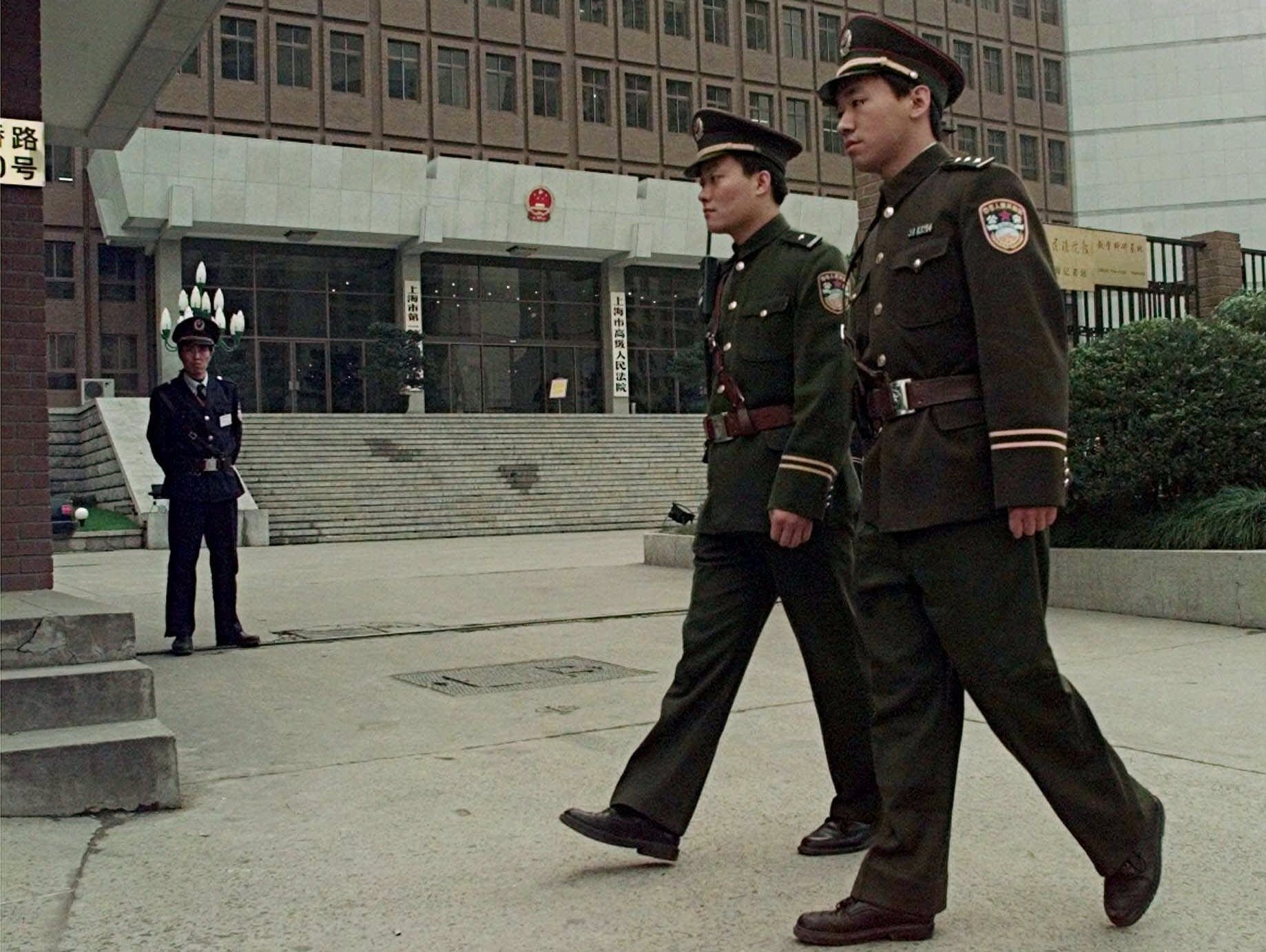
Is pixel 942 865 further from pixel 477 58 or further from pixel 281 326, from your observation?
pixel 477 58

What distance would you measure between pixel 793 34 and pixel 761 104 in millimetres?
3462

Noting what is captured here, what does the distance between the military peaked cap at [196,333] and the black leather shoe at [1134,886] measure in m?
6.40

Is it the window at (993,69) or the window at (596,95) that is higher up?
the window at (993,69)

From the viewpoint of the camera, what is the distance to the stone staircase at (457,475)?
26109 millimetres

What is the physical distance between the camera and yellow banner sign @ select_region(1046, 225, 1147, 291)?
43.3ft

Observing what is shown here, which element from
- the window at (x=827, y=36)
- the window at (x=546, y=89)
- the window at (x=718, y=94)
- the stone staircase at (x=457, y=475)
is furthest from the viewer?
the window at (x=827, y=36)

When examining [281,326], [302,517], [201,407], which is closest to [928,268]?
[201,407]

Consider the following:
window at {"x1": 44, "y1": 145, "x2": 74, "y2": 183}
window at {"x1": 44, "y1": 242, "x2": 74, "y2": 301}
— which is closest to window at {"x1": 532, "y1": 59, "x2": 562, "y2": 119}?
window at {"x1": 44, "y1": 145, "x2": 74, "y2": 183}

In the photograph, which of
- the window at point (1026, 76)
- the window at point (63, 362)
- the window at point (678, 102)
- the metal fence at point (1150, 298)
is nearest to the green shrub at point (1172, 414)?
the metal fence at point (1150, 298)

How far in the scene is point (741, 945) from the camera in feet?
9.81

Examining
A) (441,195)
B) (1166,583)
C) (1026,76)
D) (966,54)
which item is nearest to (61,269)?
(441,195)

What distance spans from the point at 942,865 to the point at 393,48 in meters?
46.2

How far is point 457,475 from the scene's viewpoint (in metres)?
29.5

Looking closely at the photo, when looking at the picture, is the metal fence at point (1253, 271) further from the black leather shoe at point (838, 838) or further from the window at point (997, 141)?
Answer: the window at point (997, 141)
